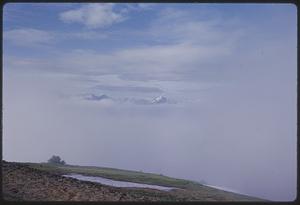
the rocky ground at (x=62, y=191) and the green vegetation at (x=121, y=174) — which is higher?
the green vegetation at (x=121, y=174)

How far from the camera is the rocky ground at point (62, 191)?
373 cm

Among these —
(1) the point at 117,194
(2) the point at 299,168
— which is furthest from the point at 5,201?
(2) the point at 299,168

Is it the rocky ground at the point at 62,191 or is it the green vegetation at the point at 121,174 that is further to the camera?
the green vegetation at the point at 121,174

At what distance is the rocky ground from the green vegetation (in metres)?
0.73

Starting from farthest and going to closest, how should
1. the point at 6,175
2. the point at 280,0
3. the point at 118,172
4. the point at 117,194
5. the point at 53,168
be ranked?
the point at 118,172
the point at 53,168
the point at 6,175
the point at 117,194
the point at 280,0

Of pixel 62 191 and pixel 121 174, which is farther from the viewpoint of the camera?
pixel 121 174

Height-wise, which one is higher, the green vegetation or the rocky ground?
the green vegetation

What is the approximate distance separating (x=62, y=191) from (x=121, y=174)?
2.53 meters

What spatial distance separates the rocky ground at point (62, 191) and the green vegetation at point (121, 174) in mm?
734

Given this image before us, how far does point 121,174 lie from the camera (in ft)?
21.2

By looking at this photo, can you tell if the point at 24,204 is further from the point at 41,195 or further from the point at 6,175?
the point at 6,175

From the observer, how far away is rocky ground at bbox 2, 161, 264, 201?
373 cm

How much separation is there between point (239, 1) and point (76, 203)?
6.80 ft

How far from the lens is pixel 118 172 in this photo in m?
6.64
